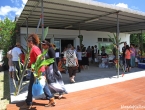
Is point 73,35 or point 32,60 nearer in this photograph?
point 32,60

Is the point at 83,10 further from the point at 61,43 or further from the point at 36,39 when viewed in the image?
the point at 61,43

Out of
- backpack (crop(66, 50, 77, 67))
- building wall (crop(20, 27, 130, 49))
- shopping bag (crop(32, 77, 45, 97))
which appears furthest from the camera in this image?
building wall (crop(20, 27, 130, 49))

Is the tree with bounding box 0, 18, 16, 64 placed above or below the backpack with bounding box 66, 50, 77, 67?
above

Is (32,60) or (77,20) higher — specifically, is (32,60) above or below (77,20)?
below

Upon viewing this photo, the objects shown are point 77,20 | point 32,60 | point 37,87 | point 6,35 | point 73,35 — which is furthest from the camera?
point 73,35

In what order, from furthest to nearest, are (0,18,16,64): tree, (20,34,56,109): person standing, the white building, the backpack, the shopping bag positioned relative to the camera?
(0,18,16,64): tree, the white building, the backpack, (20,34,56,109): person standing, the shopping bag

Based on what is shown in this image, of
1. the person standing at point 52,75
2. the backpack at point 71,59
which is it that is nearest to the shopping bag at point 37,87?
the person standing at point 52,75

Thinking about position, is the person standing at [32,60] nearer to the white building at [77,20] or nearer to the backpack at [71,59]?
the white building at [77,20]

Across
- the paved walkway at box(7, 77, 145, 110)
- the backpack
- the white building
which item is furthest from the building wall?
the paved walkway at box(7, 77, 145, 110)

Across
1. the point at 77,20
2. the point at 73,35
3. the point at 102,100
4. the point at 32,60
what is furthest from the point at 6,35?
the point at 102,100

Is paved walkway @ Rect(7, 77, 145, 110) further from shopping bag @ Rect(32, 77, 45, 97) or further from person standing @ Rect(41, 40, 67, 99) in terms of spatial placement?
shopping bag @ Rect(32, 77, 45, 97)

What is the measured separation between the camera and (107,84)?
6449mm

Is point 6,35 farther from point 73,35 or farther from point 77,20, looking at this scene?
point 73,35

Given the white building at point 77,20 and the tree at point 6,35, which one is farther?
the tree at point 6,35
